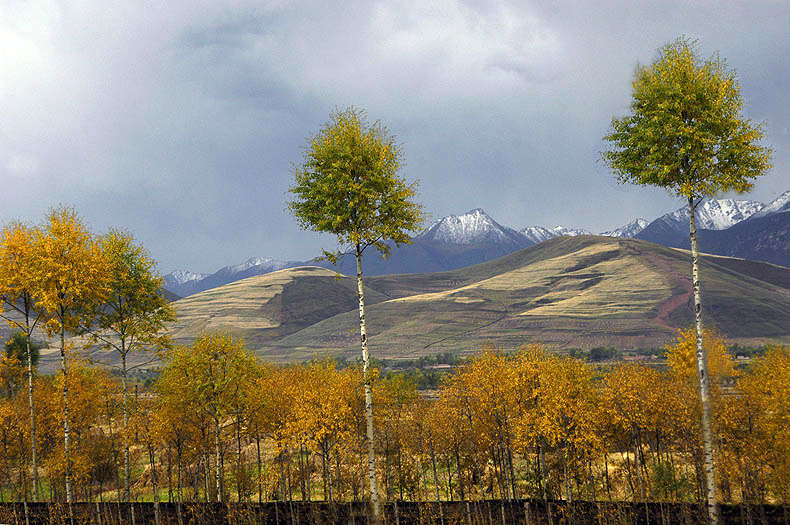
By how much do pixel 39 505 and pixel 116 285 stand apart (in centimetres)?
2078

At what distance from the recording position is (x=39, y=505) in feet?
153

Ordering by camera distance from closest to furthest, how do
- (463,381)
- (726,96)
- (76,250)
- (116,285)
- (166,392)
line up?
1. (726,96)
2. (76,250)
3. (116,285)
4. (166,392)
5. (463,381)

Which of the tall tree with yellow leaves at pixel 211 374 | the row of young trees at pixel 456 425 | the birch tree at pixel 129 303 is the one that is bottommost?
the row of young trees at pixel 456 425

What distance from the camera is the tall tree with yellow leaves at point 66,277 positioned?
1700 inches

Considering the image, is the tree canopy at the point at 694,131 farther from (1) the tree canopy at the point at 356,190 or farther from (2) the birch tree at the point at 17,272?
(2) the birch tree at the point at 17,272

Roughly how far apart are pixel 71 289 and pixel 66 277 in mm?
1123

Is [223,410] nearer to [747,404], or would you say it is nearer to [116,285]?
[116,285]

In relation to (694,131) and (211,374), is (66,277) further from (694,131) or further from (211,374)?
(694,131)

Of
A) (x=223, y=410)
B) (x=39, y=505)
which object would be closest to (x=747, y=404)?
(x=223, y=410)

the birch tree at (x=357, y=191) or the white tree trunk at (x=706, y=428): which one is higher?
the birch tree at (x=357, y=191)

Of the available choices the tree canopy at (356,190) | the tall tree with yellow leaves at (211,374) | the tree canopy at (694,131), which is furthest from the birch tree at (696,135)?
the tall tree with yellow leaves at (211,374)

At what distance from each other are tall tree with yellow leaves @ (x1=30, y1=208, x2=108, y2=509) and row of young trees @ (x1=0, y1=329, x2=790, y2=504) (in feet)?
16.6

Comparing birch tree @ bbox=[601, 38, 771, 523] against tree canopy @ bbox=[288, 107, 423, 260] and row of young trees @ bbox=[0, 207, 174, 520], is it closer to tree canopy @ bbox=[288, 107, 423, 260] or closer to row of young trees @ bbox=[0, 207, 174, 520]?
tree canopy @ bbox=[288, 107, 423, 260]

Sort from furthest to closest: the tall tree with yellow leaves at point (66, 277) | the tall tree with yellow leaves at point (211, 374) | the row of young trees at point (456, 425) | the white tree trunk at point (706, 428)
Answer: the tall tree with yellow leaves at point (211, 374)
the row of young trees at point (456, 425)
the tall tree with yellow leaves at point (66, 277)
the white tree trunk at point (706, 428)
